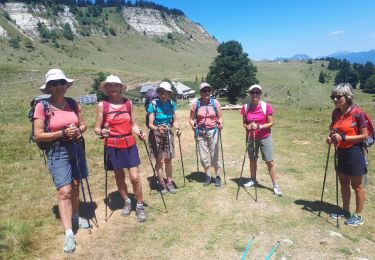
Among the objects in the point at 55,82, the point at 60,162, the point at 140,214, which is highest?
the point at 55,82

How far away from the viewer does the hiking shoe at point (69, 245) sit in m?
6.26

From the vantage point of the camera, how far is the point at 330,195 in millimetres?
9156

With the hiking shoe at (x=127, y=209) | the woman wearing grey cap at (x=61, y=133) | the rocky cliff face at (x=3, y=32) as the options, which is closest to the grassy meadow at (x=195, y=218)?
the hiking shoe at (x=127, y=209)

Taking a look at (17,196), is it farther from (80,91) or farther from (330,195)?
(80,91)

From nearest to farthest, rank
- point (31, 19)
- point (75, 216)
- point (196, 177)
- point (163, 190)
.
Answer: point (75, 216) → point (163, 190) → point (196, 177) → point (31, 19)

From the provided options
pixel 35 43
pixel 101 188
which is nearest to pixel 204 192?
pixel 101 188

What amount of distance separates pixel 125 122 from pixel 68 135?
1.35m

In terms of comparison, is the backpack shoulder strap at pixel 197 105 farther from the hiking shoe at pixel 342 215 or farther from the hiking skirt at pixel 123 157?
the hiking shoe at pixel 342 215

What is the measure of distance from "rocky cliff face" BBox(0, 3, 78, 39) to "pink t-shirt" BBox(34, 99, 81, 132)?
15088cm

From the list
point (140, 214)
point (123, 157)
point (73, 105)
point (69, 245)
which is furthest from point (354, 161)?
point (69, 245)

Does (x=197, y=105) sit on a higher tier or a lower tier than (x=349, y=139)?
higher

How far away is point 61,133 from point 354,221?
6078mm

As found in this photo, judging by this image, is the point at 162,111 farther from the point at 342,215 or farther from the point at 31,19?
the point at 31,19

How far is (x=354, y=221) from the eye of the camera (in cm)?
720
